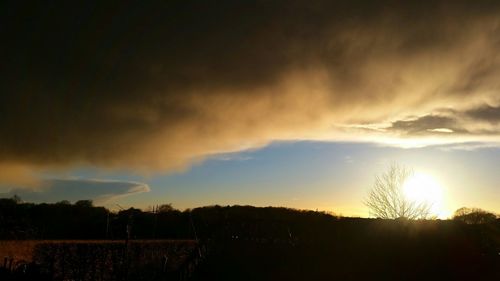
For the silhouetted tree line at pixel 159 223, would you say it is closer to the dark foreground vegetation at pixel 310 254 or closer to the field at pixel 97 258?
the dark foreground vegetation at pixel 310 254

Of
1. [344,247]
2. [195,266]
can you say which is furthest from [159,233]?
[344,247]

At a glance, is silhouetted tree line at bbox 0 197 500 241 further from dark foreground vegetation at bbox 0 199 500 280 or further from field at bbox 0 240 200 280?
field at bbox 0 240 200 280

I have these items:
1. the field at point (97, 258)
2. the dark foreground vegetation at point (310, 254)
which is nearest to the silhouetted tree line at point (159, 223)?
the dark foreground vegetation at point (310, 254)

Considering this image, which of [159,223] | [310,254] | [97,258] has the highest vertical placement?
[159,223]

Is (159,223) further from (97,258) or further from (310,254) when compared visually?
(310,254)

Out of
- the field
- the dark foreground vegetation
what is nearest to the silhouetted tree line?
the dark foreground vegetation

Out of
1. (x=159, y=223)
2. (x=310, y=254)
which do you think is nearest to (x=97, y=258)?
(x=310, y=254)

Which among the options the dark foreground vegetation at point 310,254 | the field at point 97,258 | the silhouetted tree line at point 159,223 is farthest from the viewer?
the silhouetted tree line at point 159,223

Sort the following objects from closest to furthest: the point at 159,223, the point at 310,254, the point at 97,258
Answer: the point at 310,254 → the point at 97,258 → the point at 159,223

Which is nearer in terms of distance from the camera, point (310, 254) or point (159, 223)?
point (310, 254)

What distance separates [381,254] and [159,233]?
35295 millimetres

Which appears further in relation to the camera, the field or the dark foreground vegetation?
the field

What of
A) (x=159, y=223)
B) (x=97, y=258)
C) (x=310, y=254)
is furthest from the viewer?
(x=159, y=223)

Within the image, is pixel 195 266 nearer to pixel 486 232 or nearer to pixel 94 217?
pixel 486 232
